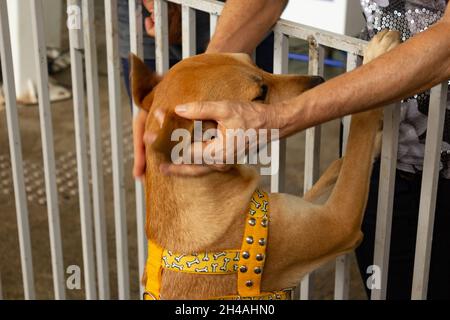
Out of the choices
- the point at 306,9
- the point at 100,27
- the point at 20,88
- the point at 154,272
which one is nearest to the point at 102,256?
the point at 154,272

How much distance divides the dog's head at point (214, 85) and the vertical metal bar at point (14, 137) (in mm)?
703

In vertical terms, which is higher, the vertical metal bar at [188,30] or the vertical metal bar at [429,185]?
the vertical metal bar at [188,30]

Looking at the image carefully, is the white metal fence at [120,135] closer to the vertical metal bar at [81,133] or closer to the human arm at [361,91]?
the vertical metal bar at [81,133]

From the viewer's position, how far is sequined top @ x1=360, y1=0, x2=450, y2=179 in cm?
176

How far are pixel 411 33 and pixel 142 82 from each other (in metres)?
0.61

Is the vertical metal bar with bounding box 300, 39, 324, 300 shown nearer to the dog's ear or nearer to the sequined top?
the sequined top

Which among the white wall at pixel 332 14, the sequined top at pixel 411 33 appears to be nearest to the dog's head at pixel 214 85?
the sequined top at pixel 411 33

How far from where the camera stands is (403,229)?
1986 millimetres

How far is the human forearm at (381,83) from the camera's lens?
147cm

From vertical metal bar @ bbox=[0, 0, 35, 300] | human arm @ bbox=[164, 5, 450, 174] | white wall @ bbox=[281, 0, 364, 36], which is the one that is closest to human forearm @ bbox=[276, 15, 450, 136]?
human arm @ bbox=[164, 5, 450, 174]

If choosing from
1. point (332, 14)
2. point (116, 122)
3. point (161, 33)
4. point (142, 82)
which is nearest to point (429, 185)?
point (142, 82)

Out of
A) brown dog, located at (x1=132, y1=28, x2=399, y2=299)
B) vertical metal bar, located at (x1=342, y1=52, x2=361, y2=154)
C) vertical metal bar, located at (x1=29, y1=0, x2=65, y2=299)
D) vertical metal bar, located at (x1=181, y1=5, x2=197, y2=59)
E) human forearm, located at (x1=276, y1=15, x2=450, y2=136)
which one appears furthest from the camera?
vertical metal bar, located at (x1=29, y1=0, x2=65, y2=299)

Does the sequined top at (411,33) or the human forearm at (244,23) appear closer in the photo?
the sequined top at (411,33)

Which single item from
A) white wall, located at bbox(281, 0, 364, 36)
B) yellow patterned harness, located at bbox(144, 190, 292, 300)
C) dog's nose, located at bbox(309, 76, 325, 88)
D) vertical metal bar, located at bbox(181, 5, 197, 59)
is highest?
vertical metal bar, located at bbox(181, 5, 197, 59)
